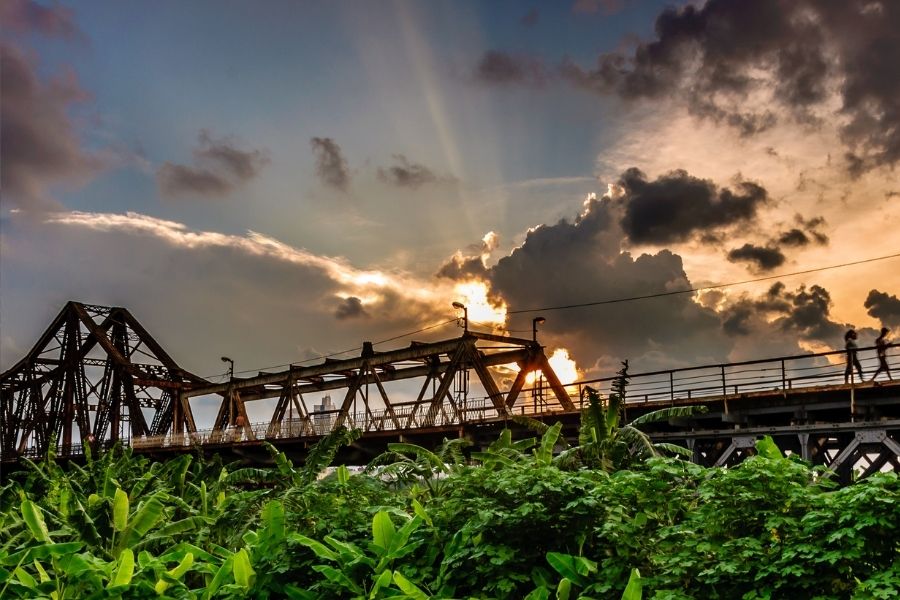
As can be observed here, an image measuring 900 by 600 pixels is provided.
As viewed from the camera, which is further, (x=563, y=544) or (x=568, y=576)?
(x=563, y=544)

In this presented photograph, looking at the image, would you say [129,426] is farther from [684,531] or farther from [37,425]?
[684,531]

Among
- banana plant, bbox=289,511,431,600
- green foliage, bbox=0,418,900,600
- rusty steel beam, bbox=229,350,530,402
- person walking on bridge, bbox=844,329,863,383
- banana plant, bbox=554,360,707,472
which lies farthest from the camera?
rusty steel beam, bbox=229,350,530,402

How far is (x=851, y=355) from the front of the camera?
2533 centimetres

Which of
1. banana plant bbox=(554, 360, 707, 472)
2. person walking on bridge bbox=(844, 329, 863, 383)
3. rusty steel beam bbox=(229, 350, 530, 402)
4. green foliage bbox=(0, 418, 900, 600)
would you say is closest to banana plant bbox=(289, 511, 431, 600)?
green foliage bbox=(0, 418, 900, 600)

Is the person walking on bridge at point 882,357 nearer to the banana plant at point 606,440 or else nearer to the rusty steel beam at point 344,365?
the banana plant at point 606,440

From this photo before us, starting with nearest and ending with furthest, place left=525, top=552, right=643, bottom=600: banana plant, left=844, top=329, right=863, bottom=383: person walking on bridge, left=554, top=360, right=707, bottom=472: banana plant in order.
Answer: left=525, top=552, right=643, bottom=600: banana plant
left=554, top=360, right=707, bottom=472: banana plant
left=844, top=329, right=863, bottom=383: person walking on bridge

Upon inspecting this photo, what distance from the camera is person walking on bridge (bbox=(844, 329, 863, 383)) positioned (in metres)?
24.9

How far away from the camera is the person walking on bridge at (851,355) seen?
81.7 feet

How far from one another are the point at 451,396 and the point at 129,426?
3986cm

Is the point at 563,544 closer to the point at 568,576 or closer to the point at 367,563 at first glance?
the point at 568,576

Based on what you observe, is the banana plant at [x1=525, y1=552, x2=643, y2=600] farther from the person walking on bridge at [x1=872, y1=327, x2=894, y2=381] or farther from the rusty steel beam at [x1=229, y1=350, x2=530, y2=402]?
the rusty steel beam at [x1=229, y1=350, x2=530, y2=402]

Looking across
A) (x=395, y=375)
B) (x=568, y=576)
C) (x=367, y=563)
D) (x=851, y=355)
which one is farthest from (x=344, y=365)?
(x=568, y=576)

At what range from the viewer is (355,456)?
4178 centimetres

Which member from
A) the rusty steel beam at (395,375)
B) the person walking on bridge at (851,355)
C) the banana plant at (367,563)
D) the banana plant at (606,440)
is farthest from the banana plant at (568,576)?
the rusty steel beam at (395,375)
